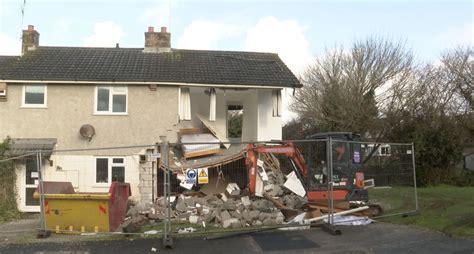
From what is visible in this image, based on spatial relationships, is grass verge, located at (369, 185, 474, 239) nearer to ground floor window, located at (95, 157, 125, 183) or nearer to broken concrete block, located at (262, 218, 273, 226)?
broken concrete block, located at (262, 218, 273, 226)

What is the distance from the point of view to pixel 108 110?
1934cm

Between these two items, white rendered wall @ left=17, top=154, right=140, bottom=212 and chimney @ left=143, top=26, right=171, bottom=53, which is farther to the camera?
chimney @ left=143, top=26, right=171, bottom=53

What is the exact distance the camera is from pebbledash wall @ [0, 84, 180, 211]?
738 inches

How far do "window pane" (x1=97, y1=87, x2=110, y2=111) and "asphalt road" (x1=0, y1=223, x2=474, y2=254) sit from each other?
29.2 feet

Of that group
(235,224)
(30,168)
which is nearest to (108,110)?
(30,168)

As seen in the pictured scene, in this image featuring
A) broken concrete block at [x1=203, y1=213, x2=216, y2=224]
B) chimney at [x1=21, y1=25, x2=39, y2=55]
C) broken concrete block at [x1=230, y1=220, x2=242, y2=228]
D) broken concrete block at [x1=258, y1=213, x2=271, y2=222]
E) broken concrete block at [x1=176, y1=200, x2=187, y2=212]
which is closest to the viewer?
broken concrete block at [x1=230, y1=220, x2=242, y2=228]

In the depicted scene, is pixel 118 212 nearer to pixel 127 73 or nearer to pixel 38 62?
pixel 127 73

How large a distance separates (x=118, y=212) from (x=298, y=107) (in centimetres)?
2435

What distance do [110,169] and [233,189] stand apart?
193 inches

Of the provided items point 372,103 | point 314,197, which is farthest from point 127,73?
point 372,103

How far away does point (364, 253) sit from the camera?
9.39 m

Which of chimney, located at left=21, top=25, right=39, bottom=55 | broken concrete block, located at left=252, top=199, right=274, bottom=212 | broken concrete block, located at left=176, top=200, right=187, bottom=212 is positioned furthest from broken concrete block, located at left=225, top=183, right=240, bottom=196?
chimney, located at left=21, top=25, right=39, bottom=55

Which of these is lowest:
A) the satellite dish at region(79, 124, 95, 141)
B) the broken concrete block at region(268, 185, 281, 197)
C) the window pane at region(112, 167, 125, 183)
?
the broken concrete block at region(268, 185, 281, 197)

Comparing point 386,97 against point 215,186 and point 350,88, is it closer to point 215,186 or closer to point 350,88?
point 350,88
